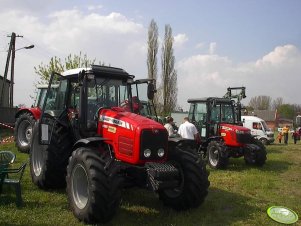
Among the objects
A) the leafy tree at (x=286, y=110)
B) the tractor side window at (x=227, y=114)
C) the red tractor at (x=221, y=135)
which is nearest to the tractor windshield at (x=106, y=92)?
the red tractor at (x=221, y=135)

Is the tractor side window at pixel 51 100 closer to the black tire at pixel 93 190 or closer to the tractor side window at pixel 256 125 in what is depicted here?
the black tire at pixel 93 190

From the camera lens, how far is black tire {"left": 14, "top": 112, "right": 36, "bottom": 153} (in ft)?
43.3

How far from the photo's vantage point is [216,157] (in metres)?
12.4

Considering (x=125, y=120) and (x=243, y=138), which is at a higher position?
(x=125, y=120)

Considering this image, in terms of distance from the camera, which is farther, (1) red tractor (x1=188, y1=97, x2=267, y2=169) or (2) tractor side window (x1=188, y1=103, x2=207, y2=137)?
(2) tractor side window (x1=188, y1=103, x2=207, y2=137)

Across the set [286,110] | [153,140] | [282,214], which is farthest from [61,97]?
[286,110]

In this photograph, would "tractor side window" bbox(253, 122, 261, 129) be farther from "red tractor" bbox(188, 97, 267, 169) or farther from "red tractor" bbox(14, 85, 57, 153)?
"red tractor" bbox(14, 85, 57, 153)

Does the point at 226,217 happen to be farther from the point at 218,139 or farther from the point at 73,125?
the point at 218,139

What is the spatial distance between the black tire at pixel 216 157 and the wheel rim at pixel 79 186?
6711 millimetres

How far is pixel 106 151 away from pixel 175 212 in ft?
5.13

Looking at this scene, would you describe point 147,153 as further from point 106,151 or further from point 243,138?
point 243,138

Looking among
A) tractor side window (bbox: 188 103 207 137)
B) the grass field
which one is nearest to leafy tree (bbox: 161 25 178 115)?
tractor side window (bbox: 188 103 207 137)

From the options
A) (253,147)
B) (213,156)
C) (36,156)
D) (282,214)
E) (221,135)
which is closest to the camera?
(282,214)

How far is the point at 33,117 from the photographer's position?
13.1m
